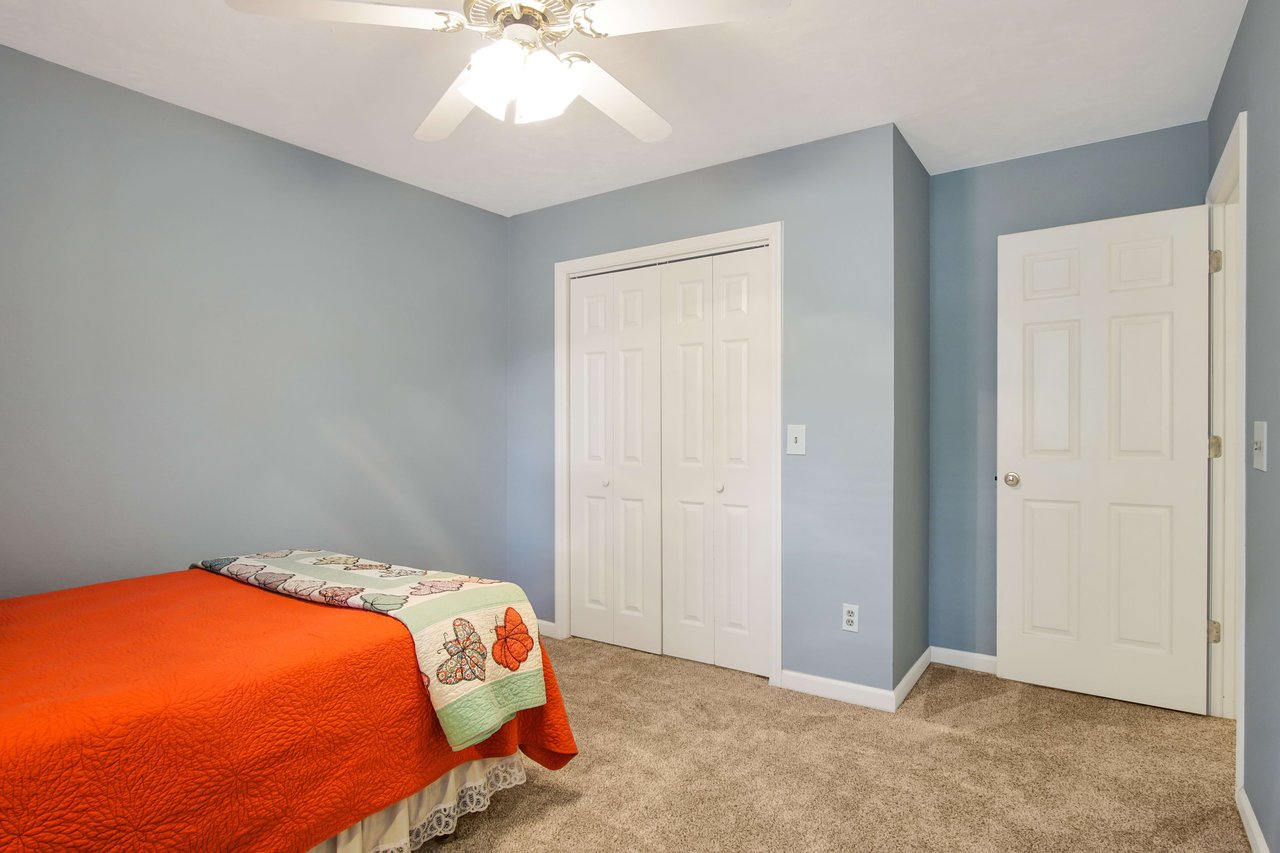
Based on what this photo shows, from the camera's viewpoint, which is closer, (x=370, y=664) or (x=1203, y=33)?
(x=370, y=664)

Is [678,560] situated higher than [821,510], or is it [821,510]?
[821,510]

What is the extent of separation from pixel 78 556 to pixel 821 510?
276cm

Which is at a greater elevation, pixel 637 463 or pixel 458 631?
pixel 637 463

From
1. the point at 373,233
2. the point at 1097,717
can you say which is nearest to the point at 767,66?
the point at 373,233

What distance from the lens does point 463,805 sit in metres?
1.89

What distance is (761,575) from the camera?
122 inches

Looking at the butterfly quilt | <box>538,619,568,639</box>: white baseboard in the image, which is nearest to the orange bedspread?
the butterfly quilt

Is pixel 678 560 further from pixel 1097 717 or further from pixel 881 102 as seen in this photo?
pixel 881 102

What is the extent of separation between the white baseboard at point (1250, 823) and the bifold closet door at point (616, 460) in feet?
7.14

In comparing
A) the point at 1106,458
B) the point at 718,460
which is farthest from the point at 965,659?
the point at 718,460

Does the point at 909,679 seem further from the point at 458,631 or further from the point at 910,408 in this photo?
the point at 458,631

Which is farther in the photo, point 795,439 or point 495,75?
point 795,439

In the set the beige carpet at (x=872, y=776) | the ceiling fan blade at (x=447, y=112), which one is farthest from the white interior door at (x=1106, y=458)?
the ceiling fan blade at (x=447, y=112)

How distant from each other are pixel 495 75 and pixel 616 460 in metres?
2.13
